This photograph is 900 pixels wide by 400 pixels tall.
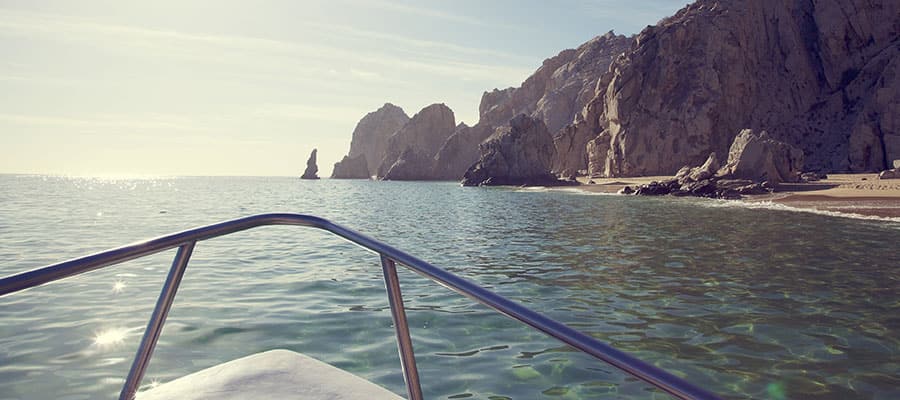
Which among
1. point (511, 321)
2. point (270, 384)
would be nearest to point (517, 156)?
point (511, 321)

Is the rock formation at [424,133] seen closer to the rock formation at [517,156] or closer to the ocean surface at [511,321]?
the rock formation at [517,156]

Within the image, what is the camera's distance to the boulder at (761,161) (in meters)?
44.1

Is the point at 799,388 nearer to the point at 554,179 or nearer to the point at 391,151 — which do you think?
the point at 554,179

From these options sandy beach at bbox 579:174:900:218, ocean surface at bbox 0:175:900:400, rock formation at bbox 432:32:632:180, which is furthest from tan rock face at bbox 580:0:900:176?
ocean surface at bbox 0:175:900:400

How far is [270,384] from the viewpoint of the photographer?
8.16 ft

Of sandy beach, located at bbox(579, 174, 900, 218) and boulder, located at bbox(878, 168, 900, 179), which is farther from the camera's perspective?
boulder, located at bbox(878, 168, 900, 179)

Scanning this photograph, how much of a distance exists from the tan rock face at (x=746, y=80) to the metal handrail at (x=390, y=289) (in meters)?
77.8

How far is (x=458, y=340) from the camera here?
20.9ft

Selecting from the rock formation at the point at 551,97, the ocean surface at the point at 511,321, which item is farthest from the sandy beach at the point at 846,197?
the rock formation at the point at 551,97

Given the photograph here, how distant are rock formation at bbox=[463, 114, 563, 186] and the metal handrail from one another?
7936 centimetres

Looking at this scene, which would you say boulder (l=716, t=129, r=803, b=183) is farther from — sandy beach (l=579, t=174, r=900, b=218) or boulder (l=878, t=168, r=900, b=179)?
boulder (l=878, t=168, r=900, b=179)

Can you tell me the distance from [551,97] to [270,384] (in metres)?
145

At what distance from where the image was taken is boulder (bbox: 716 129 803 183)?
4412 cm

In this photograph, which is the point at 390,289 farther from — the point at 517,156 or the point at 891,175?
the point at 517,156
